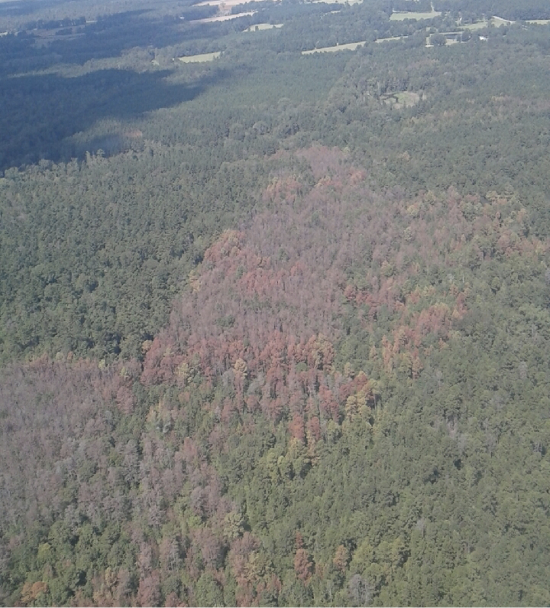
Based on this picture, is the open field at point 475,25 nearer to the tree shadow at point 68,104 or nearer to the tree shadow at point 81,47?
the tree shadow at point 81,47

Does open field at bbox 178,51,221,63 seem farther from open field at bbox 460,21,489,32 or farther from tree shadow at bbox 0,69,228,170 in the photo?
open field at bbox 460,21,489,32

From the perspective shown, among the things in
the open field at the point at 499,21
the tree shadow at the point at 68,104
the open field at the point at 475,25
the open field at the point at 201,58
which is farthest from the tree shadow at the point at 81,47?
the open field at the point at 499,21

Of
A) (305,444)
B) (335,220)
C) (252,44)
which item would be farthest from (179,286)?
(252,44)

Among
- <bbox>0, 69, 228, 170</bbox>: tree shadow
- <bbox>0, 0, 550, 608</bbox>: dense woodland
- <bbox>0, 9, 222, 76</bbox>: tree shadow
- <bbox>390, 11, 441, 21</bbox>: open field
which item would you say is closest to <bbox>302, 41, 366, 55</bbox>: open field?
<bbox>0, 69, 228, 170</bbox>: tree shadow

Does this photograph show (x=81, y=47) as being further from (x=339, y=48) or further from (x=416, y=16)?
(x=416, y=16)

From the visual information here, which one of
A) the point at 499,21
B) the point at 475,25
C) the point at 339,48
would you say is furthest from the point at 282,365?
the point at 499,21

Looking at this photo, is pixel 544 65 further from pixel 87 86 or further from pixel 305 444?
pixel 305 444
